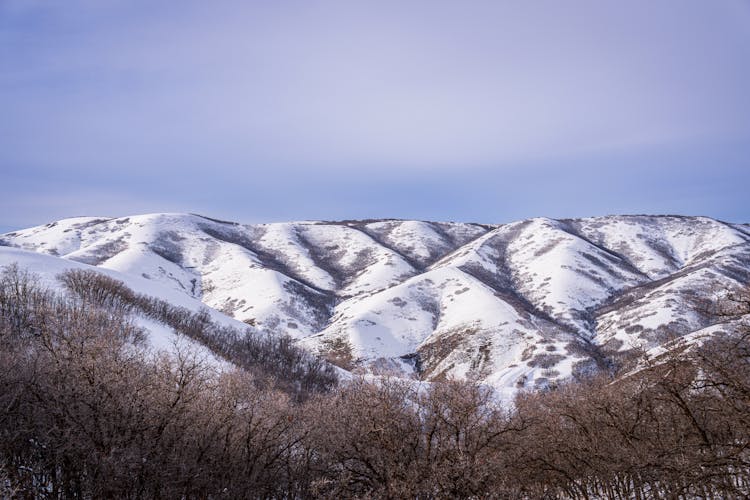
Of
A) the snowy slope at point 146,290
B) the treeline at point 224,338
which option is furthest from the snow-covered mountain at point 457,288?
the treeline at point 224,338

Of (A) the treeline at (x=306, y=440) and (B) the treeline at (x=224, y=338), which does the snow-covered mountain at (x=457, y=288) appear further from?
(A) the treeline at (x=306, y=440)

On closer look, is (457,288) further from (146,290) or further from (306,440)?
(306,440)

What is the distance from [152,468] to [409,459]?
11.3 metres

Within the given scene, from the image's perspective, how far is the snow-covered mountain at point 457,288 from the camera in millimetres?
101750

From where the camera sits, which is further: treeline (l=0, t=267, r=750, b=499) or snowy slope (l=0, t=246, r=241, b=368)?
snowy slope (l=0, t=246, r=241, b=368)

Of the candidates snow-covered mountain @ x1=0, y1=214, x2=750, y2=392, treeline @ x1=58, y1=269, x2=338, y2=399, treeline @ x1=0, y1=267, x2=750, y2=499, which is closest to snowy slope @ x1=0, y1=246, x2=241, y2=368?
snow-covered mountain @ x1=0, y1=214, x2=750, y2=392

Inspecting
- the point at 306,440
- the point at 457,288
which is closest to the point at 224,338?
the point at 306,440

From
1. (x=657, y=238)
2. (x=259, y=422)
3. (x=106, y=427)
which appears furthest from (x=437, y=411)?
(x=657, y=238)

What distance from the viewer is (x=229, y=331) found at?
291 ft

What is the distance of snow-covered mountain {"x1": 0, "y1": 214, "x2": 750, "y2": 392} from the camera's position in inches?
4006

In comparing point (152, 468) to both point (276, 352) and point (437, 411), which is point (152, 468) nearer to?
point (437, 411)

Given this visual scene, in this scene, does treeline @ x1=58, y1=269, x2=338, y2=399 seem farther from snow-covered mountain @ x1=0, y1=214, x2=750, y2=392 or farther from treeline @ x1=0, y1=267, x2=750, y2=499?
treeline @ x1=0, y1=267, x2=750, y2=499

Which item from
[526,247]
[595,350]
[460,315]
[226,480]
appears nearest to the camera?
[226,480]

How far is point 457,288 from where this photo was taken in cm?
13788
